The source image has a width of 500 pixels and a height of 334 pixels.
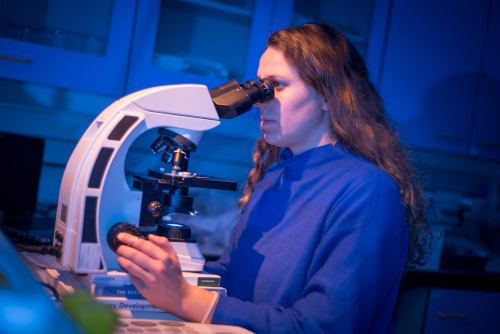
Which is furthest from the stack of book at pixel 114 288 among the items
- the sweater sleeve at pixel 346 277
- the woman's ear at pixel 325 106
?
the woman's ear at pixel 325 106

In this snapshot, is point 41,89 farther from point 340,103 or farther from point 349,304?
point 349,304

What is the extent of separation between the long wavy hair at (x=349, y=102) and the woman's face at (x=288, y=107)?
2 centimetres

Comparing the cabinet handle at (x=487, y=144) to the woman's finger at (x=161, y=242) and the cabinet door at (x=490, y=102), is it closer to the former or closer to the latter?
the cabinet door at (x=490, y=102)

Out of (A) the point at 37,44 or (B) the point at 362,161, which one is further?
(A) the point at 37,44

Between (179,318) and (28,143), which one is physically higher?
(28,143)

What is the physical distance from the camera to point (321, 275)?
87cm

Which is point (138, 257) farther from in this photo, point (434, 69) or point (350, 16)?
point (434, 69)

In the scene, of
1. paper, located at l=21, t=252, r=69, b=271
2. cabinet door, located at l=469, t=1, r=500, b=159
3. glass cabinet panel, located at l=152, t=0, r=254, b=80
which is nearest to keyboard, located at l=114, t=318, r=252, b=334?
paper, located at l=21, t=252, r=69, b=271

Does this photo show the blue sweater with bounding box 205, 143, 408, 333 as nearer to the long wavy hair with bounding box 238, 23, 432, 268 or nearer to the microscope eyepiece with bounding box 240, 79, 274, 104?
the long wavy hair with bounding box 238, 23, 432, 268

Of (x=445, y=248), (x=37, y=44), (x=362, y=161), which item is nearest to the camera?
(x=362, y=161)

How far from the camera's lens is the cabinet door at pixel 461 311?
1.87 m

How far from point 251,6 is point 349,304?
5.17 ft

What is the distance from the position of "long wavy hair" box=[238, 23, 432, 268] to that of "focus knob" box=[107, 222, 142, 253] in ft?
1.98

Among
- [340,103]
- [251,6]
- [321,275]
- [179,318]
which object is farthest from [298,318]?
[251,6]
